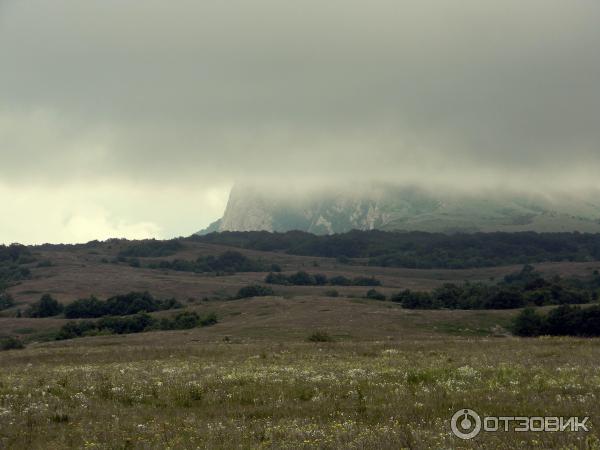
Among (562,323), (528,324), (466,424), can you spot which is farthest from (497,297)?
(466,424)

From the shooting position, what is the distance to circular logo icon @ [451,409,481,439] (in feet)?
40.5

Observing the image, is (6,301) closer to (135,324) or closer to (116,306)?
(116,306)

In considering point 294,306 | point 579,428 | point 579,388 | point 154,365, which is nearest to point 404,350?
point 154,365

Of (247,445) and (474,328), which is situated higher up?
(247,445)

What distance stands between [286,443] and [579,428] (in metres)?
6.10

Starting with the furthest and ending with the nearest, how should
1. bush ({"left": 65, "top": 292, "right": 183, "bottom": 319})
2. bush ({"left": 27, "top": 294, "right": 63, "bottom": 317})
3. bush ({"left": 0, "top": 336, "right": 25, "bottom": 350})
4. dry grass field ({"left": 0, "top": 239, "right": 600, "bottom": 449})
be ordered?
bush ({"left": 27, "top": 294, "right": 63, "bottom": 317}) → bush ({"left": 65, "top": 292, "right": 183, "bottom": 319}) → bush ({"left": 0, "top": 336, "right": 25, "bottom": 350}) → dry grass field ({"left": 0, "top": 239, "right": 600, "bottom": 449})

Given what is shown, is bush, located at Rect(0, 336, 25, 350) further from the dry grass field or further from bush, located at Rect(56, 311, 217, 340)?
the dry grass field

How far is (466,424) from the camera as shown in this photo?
13.3 meters

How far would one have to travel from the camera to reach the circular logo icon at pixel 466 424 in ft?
40.5

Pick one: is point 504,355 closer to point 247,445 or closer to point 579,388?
point 579,388

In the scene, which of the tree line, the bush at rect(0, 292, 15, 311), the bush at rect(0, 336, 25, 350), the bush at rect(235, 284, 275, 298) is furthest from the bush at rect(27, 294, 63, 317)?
the tree line

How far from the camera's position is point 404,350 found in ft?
114

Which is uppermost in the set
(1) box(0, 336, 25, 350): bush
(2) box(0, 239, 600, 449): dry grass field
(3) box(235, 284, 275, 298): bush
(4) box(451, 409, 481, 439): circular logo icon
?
(4) box(451, 409, 481, 439): circular logo icon

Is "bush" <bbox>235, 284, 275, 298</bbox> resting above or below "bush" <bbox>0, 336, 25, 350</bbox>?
above
